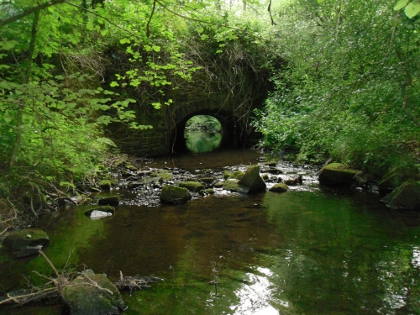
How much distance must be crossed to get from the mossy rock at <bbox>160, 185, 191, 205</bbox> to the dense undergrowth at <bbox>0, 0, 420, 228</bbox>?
143 cm

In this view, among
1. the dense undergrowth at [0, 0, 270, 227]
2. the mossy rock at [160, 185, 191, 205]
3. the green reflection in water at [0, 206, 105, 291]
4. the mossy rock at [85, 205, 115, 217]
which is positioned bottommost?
the green reflection in water at [0, 206, 105, 291]

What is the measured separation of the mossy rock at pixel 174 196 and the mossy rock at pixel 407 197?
3.84 m

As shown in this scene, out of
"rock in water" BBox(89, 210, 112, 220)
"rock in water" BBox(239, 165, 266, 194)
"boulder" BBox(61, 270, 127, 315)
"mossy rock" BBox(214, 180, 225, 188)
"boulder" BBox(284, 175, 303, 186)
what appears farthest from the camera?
"boulder" BBox(284, 175, 303, 186)

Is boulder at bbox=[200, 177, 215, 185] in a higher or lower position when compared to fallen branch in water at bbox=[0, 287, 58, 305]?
higher

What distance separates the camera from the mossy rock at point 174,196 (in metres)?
7.21

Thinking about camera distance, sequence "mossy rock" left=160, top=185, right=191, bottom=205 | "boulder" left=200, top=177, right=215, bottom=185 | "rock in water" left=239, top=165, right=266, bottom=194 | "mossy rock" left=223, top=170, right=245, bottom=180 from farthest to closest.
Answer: "boulder" left=200, top=177, right=215, bottom=185, "mossy rock" left=223, top=170, right=245, bottom=180, "rock in water" left=239, top=165, right=266, bottom=194, "mossy rock" left=160, top=185, right=191, bottom=205

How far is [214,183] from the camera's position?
347 inches

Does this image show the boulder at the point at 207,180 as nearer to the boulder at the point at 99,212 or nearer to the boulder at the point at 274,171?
the boulder at the point at 274,171

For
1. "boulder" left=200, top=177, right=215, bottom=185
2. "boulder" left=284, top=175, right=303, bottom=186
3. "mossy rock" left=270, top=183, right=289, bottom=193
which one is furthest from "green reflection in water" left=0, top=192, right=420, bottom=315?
"boulder" left=200, top=177, right=215, bottom=185

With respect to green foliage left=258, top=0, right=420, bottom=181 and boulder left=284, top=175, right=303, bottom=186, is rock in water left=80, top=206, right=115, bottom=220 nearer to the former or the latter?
boulder left=284, top=175, right=303, bottom=186

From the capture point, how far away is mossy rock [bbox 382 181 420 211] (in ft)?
21.0

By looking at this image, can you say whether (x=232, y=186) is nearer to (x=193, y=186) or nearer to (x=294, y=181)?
(x=193, y=186)

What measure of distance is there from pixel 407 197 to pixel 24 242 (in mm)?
6208

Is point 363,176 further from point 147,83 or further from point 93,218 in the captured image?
point 147,83
